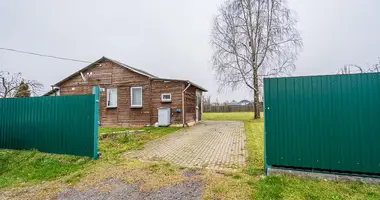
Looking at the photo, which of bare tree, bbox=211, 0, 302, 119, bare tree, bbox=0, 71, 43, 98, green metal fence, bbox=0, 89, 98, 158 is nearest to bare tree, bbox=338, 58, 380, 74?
bare tree, bbox=211, 0, 302, 119

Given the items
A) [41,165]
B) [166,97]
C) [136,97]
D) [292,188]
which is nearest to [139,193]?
[292,188]

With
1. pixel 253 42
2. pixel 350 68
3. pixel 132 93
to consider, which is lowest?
pixel 132 93

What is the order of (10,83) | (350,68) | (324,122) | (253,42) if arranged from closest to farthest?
1. (324,122)
2. (350,68)
3. (10,83)
4. (253,42)

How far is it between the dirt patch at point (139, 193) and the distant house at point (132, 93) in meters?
9.15

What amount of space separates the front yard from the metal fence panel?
0.44 m

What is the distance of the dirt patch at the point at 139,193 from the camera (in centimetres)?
303

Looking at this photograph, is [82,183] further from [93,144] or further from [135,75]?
[135,75]

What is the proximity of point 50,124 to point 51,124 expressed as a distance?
41 mm

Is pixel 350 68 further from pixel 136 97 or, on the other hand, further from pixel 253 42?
pixel 136 97

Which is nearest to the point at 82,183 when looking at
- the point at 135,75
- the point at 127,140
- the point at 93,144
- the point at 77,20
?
the point at 93,144

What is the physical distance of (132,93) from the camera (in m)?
13.5

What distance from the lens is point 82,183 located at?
3719 millimetres

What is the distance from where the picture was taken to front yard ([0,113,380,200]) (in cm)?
298

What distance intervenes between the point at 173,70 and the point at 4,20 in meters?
20.5
